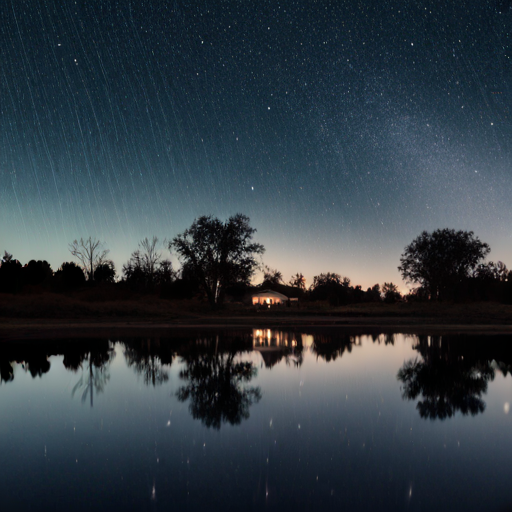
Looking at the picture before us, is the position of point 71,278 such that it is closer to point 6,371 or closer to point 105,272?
point 105,272

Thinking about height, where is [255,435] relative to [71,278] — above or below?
below

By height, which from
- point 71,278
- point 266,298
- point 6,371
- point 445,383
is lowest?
point 6,371

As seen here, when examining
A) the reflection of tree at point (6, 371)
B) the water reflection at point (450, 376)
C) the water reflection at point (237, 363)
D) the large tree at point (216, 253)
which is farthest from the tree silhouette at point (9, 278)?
the water reflection at point (450, 376)

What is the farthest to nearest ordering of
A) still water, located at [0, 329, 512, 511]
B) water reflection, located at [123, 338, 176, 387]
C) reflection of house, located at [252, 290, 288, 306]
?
1. reflection of house, located at [252, 290, 288, 306]
2. water reflection, located at [123, 338, 176, 387]
3. still water, located at [0, 329, 512, 511]

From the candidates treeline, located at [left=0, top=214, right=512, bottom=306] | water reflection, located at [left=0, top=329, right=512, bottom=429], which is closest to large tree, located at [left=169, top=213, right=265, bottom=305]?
treeline, located at [left=0, top=214, right=512, bottom=306]

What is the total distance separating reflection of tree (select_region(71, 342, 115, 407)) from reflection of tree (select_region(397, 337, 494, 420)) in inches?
247

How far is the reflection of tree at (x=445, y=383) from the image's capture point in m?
8.12

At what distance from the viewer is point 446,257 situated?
2432 inches

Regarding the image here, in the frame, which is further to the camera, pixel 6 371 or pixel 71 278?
pixel 71 278

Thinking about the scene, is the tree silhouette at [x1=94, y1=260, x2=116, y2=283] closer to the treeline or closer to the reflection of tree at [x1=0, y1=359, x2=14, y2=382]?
the treeline

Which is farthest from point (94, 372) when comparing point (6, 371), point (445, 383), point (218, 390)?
point (445, 383)

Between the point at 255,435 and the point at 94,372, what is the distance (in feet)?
21.7

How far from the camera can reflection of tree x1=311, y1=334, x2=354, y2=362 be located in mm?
15093

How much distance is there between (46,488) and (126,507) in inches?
39.9
